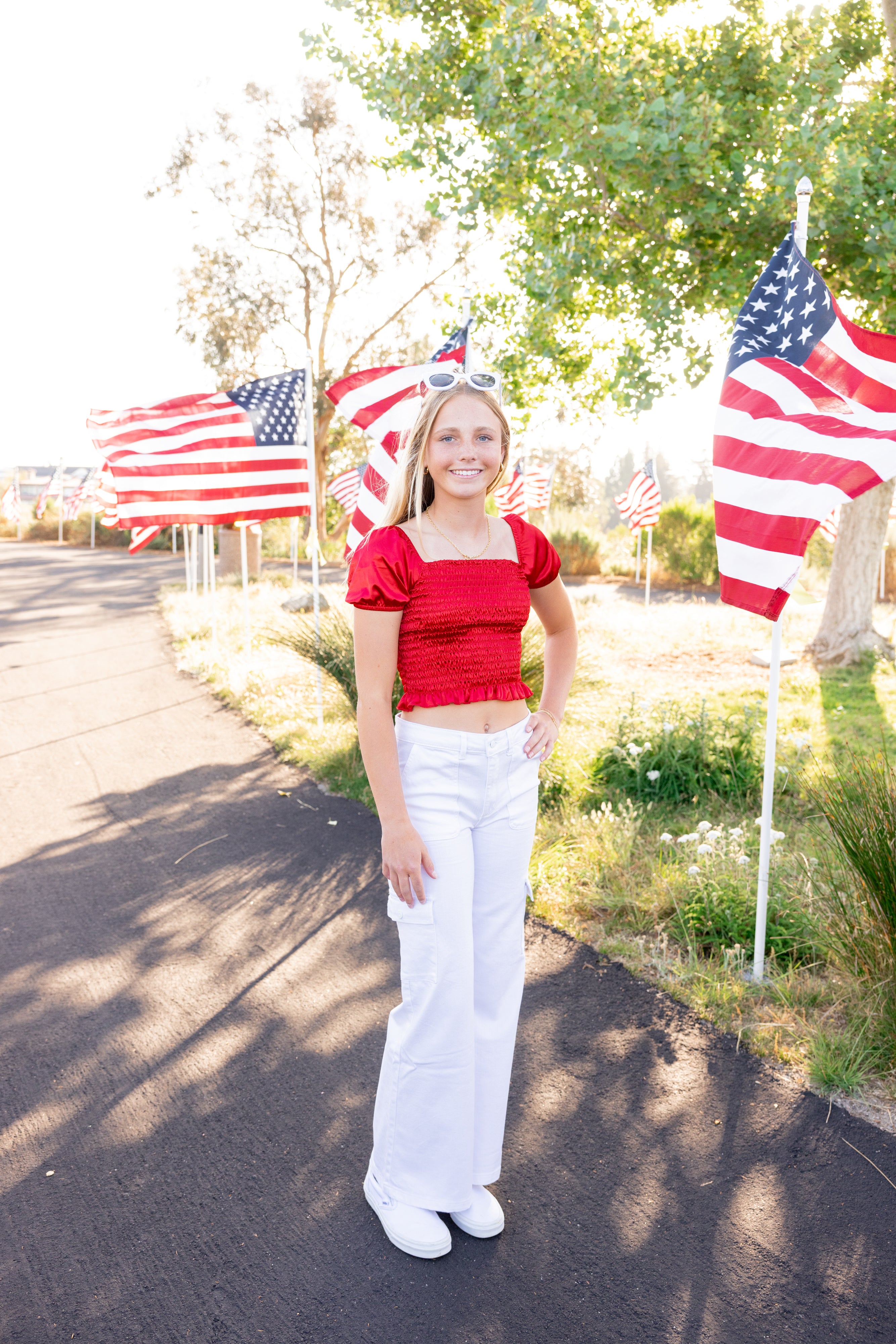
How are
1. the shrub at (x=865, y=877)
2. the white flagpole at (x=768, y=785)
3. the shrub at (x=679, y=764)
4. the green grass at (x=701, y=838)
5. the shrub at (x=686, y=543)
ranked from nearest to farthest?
the shrub at (x=865, y=877) < the green grass at (x=701, y=838) < the white flagpole at (x=768, y=785) < the shrub at (x=679, y=764) < the shrub at (x=686, y=543)

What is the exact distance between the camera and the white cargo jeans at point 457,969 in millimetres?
2408

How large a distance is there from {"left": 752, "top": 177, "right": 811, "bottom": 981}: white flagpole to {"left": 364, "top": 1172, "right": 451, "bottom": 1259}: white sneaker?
6.17 ft

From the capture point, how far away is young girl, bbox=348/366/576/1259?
7.70 ft

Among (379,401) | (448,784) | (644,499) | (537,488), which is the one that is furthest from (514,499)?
(448,784)

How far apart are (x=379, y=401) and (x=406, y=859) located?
19.1 ft

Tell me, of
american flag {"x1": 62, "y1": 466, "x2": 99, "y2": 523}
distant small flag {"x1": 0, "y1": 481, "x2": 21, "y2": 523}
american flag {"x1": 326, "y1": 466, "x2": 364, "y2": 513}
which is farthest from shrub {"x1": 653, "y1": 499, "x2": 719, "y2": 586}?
distant small flag {"x1": 0, "y1": 481, "x2": 21, "y2": 523}

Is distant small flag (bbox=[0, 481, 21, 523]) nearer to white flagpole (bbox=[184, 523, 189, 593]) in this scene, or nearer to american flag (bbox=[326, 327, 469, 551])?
white flagpole (bbox=[184, 523, 189, 593])

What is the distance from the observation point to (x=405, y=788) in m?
2.44

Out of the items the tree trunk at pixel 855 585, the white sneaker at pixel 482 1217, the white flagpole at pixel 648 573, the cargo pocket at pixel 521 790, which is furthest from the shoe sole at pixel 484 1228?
the white flagpole at pixel 648 573

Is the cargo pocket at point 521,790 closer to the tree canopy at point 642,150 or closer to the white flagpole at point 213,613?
the tree canopy at point 642,150

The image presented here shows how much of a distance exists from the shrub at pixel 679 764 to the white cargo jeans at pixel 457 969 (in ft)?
11.5

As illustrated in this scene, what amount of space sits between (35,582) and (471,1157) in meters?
24.3

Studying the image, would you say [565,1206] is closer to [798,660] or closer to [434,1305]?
[434,1305]

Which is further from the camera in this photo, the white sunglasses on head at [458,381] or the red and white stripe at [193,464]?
the red and white stripe at [193,464]
